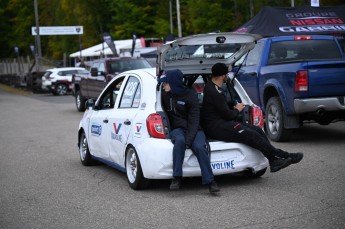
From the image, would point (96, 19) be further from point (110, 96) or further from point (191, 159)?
point (191, 159)

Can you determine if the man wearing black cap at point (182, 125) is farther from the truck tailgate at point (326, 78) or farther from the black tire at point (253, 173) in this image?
the truck tailgate at point (326, 78)

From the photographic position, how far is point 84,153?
10.8 meters

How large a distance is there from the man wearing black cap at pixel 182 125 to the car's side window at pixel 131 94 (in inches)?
21.1

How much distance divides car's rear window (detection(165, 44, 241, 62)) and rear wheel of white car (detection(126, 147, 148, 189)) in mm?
1339

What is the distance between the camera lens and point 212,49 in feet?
29.3

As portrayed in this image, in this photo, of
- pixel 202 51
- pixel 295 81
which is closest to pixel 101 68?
pixel 295 81

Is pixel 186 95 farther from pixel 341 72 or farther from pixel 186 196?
pixel 341 72

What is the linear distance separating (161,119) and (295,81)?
419cm

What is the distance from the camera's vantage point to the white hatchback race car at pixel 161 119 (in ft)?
26.2

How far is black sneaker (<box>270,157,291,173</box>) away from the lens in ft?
26.9

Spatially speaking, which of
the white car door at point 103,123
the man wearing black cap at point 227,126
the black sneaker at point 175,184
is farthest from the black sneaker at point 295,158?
the white car door at point 103,123

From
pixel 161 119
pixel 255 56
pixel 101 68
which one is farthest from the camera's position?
pixel 101 68

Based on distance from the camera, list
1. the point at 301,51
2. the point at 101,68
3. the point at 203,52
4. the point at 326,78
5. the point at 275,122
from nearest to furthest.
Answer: the point at 203,52 → the point at 326,78 → the point at 275,122 → the point at 301,51 → the point at 101,68

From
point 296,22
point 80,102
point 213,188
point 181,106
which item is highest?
point 296,22
